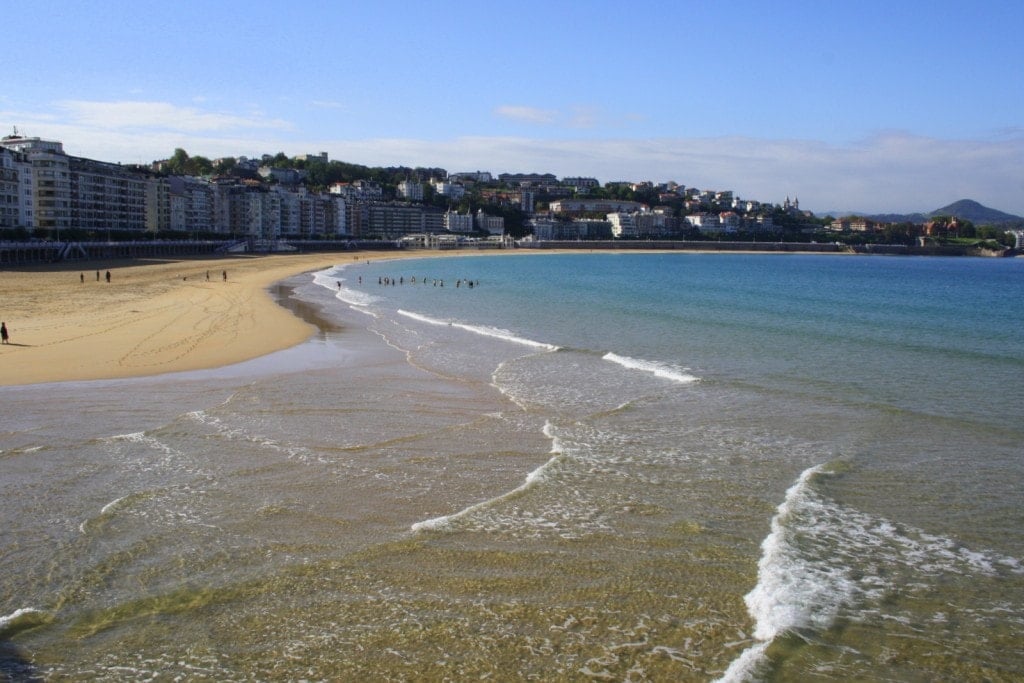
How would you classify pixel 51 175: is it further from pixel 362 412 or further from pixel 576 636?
pixel 576 636

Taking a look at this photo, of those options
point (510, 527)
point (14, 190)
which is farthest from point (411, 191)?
point (510, 527)

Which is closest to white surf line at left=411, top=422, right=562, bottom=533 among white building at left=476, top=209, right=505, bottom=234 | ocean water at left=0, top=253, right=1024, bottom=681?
ocean water at left=0, top=253, right=1024, bottom=681

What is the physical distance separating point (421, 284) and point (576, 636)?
165 ft

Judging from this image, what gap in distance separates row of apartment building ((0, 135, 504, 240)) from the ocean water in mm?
68470

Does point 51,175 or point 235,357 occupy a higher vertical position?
point 51,175

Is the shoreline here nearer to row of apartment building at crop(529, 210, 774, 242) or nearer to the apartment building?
the apartment building

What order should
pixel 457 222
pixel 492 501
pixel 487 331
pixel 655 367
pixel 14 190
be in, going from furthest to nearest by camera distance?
pixel 457 222 < pixel 14 190 < pixel 487 331 < pixel 655 367 < pixel 492 501

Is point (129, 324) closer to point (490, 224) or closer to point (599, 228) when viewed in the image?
point (490, 224)

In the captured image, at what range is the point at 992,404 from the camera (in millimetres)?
15812

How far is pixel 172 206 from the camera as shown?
341 ft

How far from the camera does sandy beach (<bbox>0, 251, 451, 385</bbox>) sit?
18.5 meters

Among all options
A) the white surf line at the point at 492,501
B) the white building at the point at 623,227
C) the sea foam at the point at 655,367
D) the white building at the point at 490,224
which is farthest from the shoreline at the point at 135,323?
the white building at the point at 623,227

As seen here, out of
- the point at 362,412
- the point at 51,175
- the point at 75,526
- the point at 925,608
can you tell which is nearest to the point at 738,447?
the point at 925,608

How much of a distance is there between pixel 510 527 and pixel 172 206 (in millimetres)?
106932
